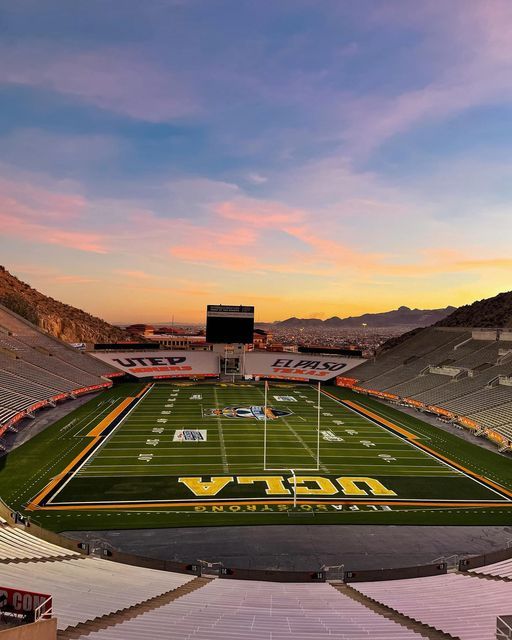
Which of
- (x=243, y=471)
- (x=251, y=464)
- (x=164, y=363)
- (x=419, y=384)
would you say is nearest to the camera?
(x=243, y=471)

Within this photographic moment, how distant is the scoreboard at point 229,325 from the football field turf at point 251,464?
71.8 feet

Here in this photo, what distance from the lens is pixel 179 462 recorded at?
25984 millimetres

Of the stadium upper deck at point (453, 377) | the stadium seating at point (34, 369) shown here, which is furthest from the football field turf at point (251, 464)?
the stadium seating at point (34, 369)

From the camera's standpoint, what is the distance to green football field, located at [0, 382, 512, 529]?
19797 mm

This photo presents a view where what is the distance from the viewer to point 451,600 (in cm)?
1125

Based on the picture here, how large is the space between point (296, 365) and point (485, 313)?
335 feet

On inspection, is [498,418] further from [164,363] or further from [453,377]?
[164,363]

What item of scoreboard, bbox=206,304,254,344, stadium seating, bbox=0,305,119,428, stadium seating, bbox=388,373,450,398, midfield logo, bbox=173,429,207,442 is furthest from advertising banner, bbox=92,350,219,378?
midfield logo, bbox=173,429,207,442

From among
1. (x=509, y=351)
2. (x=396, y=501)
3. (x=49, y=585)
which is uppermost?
(x=509, y=351)

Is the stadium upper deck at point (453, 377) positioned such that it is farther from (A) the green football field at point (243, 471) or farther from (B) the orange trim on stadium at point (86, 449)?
(B) the orange trim on stadium at point (86, 449)

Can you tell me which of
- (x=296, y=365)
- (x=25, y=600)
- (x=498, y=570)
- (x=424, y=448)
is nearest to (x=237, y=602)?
(x=25, y=600)

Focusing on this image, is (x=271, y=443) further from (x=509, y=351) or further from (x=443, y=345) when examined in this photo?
(x=443, y=345)

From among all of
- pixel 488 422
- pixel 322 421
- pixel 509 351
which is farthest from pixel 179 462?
pixel 509 351

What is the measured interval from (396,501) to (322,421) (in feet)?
53.7
